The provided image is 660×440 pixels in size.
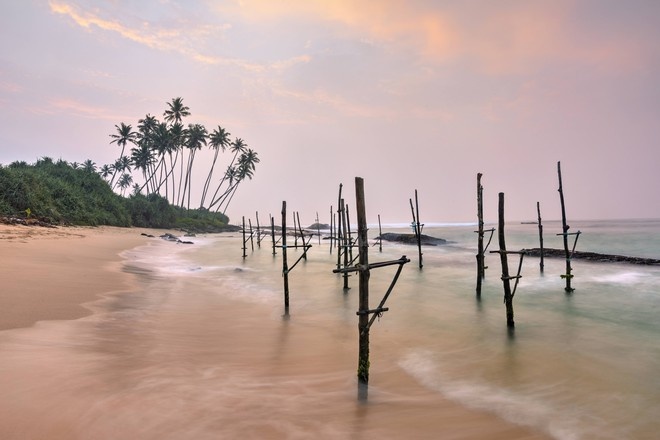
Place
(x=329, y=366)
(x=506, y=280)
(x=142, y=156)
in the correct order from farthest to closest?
(x=142, y=156) → (x=506, y=280) → (x=329, y=366)

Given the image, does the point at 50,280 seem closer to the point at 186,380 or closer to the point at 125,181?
the point at 186,380

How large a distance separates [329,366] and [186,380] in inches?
103

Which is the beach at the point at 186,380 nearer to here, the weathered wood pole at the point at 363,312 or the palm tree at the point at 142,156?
the weathered wood pole at the point at 363,312

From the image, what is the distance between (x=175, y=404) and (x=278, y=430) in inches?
59.4

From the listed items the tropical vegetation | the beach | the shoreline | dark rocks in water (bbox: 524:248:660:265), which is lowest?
dark rocks in water (bbox: 524:248:660:265)

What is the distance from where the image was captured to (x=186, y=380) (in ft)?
18.8

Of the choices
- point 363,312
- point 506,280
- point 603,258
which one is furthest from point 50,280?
point 603,258

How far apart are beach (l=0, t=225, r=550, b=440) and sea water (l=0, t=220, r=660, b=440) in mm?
28

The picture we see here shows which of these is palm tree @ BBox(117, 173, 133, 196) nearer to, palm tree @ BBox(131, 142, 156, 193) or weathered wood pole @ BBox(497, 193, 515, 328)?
palm tree @ BBox(131, 142, 156, 193)

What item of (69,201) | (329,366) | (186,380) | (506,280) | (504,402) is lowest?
(504,402)

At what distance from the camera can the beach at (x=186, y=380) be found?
14.5 ft

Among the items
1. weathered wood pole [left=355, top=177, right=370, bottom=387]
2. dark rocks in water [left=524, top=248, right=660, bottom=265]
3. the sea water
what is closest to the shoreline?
the sea water

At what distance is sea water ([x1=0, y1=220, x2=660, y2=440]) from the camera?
4.77m

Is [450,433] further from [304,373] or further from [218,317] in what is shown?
[218,317]
